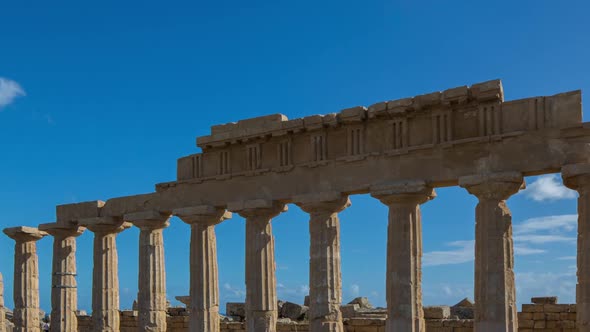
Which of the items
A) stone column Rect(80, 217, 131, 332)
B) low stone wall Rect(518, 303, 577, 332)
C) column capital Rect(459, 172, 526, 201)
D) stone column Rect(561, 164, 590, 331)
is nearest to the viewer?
stone column Rect(561, 164, 590, 331)

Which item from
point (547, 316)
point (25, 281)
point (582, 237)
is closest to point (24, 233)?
point (25, 281)

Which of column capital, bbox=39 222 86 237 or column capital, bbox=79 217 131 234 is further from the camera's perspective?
column capital, bbox=39 222 86 237

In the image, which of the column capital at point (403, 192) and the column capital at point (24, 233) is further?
the column capital at point (24, 233)

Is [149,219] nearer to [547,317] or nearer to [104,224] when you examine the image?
[104,224]

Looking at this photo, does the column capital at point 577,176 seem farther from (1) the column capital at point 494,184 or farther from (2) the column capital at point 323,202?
(2) the column capital at point 323,202

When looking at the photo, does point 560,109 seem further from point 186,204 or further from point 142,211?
point 142,211

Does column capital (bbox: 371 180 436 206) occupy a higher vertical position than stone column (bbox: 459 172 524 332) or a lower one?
higher

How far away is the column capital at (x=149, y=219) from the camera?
27031 millimetres

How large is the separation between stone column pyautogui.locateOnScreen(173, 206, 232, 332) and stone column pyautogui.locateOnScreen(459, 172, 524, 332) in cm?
922

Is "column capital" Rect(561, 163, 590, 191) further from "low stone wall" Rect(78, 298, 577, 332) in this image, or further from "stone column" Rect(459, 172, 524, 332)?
"low stone wall" Rect(78, 298, 577, 332)

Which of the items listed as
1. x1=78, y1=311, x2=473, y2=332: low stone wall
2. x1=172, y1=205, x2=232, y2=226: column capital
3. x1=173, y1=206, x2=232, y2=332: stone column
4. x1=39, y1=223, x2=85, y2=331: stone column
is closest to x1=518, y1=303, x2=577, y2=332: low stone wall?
x1=78, y1=311, x2=473, y2=332: low stone wall

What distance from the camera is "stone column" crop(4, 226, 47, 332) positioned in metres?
32.2

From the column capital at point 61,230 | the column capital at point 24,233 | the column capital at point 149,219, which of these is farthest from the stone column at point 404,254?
the column capital at point 24,233

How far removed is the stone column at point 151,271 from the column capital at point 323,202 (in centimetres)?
630
